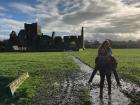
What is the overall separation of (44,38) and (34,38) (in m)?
3.73

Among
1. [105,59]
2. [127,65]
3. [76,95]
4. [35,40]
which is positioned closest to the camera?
[105,59]

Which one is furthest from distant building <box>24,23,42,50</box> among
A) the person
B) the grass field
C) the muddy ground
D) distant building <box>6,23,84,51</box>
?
the person

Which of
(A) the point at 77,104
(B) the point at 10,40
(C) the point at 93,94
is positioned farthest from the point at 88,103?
(B) the point at 10,40

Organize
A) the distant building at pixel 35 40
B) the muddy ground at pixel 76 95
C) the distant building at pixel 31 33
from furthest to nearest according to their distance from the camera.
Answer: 1. the distant building at pixel 31 33
2. the distant building at pixel 35 40
3. the muddy ground at pixel 76 95

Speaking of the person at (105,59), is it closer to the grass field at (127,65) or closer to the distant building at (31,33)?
the grass field at (127,65)

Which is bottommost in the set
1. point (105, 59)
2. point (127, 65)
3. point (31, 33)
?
point (127, 65)

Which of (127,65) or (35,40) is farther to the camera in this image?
(35,40)

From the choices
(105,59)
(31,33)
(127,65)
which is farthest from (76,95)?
(31,33)

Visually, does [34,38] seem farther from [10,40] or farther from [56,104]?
[56,104]

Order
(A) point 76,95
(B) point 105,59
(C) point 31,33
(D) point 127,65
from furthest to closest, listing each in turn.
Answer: (C) point 31,33
(D) point 127,65
(A) point 76,95
(B) point 105,59

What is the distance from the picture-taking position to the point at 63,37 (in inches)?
5256

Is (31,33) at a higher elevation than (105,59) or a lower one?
higher

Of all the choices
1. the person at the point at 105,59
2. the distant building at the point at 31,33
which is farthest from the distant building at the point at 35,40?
the person at the point at 105,59

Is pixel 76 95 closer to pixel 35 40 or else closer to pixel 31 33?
pixel 35 40
